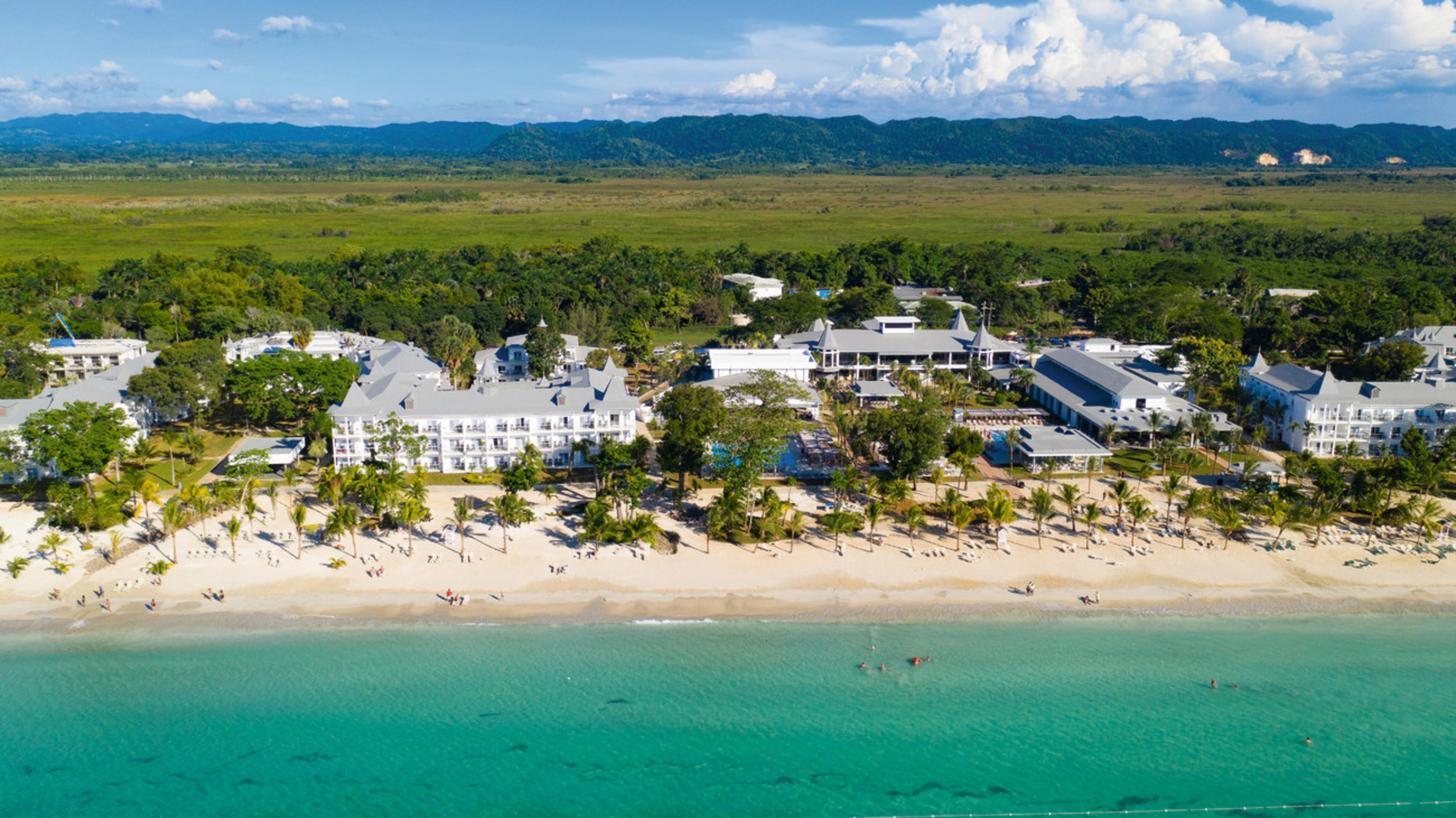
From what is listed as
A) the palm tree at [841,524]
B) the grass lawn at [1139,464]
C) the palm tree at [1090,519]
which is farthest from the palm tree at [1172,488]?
the palm tree at [841,524]

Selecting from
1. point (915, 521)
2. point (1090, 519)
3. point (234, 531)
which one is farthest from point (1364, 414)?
point (234, 531)

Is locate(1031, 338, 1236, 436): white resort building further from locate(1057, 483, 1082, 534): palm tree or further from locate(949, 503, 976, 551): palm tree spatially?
locate(949, 503, 976, 551): palm tree

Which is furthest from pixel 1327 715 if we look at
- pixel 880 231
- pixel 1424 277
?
pixel 880 231

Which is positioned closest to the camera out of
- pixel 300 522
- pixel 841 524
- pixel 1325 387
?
pixel 300 522

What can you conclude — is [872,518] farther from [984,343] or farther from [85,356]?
[85,356]

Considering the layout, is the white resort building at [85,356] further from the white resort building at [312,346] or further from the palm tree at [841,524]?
the palm tree at [841,524]

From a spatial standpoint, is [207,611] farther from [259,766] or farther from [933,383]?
[933,383]

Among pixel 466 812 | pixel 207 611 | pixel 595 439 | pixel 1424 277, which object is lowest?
pixel 466 812
